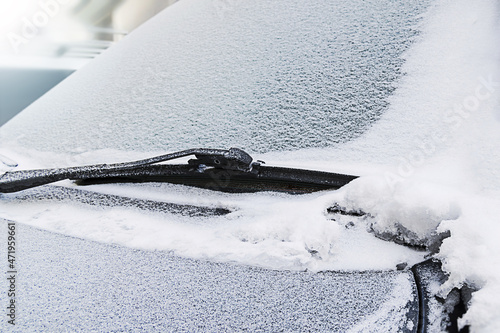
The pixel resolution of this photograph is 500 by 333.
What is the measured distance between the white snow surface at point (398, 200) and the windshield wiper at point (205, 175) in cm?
3

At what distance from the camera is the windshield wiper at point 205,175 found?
42.8 inches

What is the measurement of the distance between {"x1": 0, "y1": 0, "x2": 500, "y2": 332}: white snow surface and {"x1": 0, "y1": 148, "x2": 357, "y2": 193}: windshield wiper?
29 mm

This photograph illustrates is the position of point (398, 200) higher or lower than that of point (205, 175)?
lower

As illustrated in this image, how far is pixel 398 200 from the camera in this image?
0.94m

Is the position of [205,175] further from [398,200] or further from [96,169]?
[398,200]

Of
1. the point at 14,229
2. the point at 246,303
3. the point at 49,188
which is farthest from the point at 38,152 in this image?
the point at 246,303

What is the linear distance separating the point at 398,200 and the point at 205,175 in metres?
0.46

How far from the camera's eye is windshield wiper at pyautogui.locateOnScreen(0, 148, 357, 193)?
1088 mm

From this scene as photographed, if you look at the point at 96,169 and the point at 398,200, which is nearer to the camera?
the point at 398,200

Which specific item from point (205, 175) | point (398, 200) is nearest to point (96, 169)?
point (205, 175)

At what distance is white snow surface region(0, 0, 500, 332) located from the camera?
32.2 inches

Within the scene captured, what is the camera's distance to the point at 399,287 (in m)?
0.77

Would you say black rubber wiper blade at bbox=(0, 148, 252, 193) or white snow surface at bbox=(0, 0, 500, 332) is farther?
black rubber wiper blade at bbox=(0, 148, 252, 193)

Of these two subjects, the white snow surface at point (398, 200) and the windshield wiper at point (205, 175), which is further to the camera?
the windshield wiper at point (205, 175)
